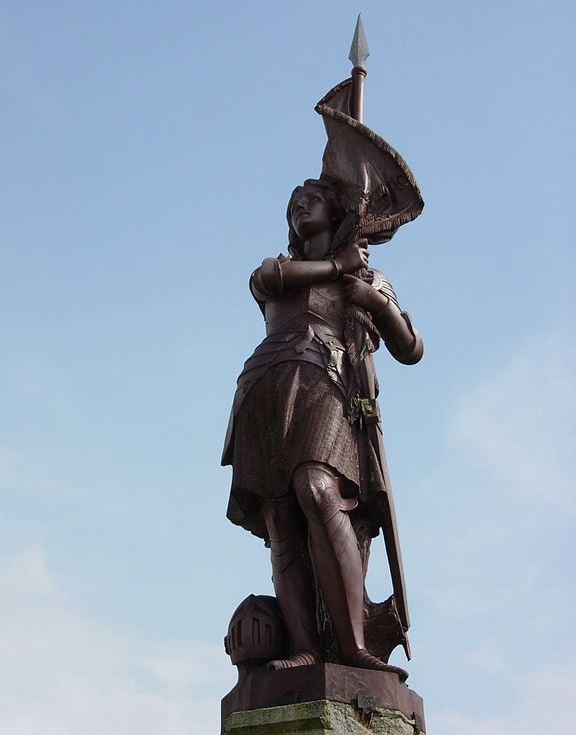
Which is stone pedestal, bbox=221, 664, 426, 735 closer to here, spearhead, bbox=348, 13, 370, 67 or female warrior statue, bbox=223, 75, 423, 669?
female warrior statue, bbox=223, 75, 423, 669

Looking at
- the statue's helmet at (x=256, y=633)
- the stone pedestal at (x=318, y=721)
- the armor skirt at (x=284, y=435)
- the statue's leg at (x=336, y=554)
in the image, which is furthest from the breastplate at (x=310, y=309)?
the stone pedestal at (x=318, y=721)

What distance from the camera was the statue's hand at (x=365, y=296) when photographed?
7.27 m

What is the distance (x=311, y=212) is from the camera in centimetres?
768

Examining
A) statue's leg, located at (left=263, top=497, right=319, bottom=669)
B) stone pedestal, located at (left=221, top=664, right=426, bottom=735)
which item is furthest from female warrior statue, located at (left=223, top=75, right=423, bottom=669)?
stone pedestal, located at (left=221, top=664, right=426, bottom=735)

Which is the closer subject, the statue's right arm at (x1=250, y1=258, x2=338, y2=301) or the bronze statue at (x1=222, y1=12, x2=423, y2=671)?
the bronze statue at (x1=222, y1=12, x2=423, y2=671)

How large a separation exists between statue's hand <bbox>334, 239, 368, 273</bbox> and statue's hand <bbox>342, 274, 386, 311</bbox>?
0.36ft

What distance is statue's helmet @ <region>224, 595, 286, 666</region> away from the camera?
644 cm

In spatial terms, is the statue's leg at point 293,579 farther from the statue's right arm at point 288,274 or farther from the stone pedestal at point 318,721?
the statue's right arm at point 288,274

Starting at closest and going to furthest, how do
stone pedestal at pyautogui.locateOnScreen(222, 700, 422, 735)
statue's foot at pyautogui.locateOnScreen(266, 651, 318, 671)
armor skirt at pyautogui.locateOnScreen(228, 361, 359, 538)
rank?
stone pedestal at pyautogui.locateOnScreen(222, 700, 422, 735) < statue's foot at pyautogui.locateOnScreen(266, 651, 318, 671) < armor skirt at pyautogui.locateOnScreen(228, 361, 359, 538)

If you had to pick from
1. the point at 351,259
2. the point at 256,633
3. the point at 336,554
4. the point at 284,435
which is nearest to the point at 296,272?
the point at 351,259

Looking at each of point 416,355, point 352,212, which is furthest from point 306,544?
point 352,212

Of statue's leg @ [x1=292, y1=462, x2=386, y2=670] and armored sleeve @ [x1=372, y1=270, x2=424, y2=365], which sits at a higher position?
armored sleeve @ [x1=372, y1=270, x2=424, y2=365]

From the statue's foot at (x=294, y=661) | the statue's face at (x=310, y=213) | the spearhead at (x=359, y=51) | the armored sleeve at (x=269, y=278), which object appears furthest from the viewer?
the spearhead at (x=359, y=51)

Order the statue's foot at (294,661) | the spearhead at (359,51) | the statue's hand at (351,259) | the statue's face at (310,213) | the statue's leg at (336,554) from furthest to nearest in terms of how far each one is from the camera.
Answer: the spearhead at (359,51) → the statue's face at (310,213) → the statue's hand at (351,259) → the statue's leg at (336,554) → the statue's foot at (294,661)
